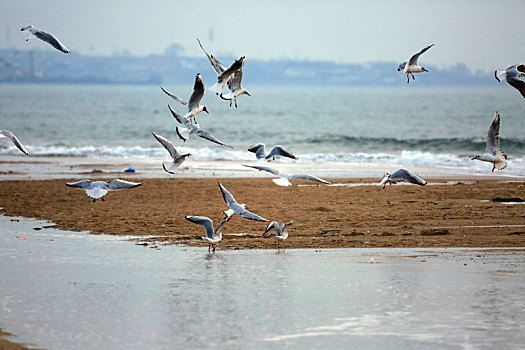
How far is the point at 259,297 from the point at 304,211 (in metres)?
6.25

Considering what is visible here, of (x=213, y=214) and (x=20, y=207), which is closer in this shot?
(x=213, y=214)

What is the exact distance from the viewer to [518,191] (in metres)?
18.8

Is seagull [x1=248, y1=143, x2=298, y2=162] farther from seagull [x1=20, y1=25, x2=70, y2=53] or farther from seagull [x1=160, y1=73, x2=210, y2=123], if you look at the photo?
seagull [x1=20, y1=25, x2=70, y2=53]

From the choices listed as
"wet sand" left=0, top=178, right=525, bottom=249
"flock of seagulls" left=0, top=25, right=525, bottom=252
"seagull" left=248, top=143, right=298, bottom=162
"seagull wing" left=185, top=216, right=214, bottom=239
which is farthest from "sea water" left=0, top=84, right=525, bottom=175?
"seagull wing" left=185, top=216, right=214, bottom=239

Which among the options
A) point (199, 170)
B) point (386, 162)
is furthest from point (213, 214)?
point (386, 162)

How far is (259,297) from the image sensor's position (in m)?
9.59

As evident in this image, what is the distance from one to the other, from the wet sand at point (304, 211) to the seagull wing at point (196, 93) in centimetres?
231

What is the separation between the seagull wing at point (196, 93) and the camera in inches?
460

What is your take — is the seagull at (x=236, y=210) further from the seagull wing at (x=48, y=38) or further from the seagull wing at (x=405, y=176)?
the seagull wing at (x=48, y=38)

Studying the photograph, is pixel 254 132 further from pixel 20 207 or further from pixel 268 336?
pixel 268 336

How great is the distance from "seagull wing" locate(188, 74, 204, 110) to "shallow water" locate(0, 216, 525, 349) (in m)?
2.28

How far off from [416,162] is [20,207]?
17732 millimetres

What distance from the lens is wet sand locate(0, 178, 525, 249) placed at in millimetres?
13070

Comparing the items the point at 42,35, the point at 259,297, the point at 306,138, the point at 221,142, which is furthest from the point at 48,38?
the point at 306,138
